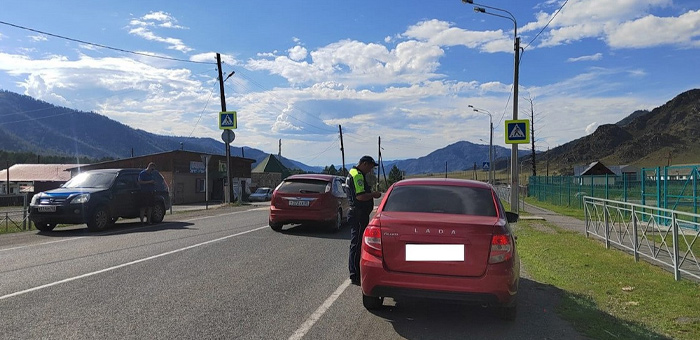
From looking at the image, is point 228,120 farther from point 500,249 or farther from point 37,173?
point 37,173

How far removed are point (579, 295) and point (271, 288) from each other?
13.4 ft

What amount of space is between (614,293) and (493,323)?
Result: 264 centimetres

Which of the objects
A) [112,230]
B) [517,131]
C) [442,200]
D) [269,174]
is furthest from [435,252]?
[269,174]

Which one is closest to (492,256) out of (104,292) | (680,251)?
(104,292)

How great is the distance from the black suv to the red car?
1043cm

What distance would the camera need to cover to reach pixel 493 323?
211 inches

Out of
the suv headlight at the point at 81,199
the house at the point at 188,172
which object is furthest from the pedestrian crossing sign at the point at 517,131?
the house at the point at 188,172

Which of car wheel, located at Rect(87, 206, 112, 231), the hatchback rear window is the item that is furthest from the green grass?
car wheel, located at Rect(87, 206, 112, 231)

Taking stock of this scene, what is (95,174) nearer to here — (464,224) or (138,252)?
(138,252)

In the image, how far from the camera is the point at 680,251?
8.77 meters

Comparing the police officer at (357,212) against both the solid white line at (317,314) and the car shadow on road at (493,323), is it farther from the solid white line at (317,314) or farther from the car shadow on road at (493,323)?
the car shadow on road at (493,323)

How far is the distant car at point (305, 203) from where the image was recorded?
13008 millimetres

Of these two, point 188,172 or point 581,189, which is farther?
point 188,172

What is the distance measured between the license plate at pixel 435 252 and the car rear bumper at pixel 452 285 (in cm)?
17
